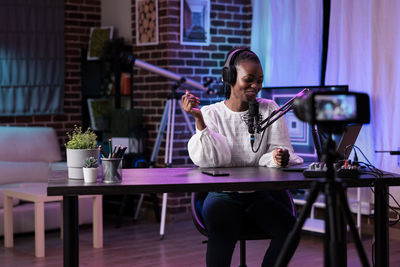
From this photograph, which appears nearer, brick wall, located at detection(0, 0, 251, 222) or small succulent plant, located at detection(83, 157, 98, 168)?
small succulent plant, located at detection(83, 157, 98, 168)

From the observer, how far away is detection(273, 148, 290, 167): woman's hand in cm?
291

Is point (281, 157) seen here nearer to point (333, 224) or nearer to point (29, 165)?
point (333, 224)

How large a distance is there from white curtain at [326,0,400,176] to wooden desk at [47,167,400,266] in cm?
187

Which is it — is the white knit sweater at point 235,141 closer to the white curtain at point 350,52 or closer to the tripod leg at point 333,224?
the tripod leg at point 333,224

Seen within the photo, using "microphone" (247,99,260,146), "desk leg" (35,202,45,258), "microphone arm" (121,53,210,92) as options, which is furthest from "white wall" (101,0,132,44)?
"microphone" (247,99,260,146)

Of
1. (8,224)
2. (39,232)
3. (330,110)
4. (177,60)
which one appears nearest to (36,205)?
(39,232)

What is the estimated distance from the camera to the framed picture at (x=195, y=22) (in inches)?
213

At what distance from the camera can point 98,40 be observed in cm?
614

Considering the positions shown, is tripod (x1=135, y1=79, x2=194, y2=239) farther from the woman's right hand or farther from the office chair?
the woman's right hand

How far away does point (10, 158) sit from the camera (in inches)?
209

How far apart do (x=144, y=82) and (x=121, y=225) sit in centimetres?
125

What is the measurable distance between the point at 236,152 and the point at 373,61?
1.97 meters

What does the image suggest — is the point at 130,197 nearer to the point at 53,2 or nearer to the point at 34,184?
the point at 34,184

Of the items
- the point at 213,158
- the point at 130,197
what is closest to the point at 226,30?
the point at 130,197
